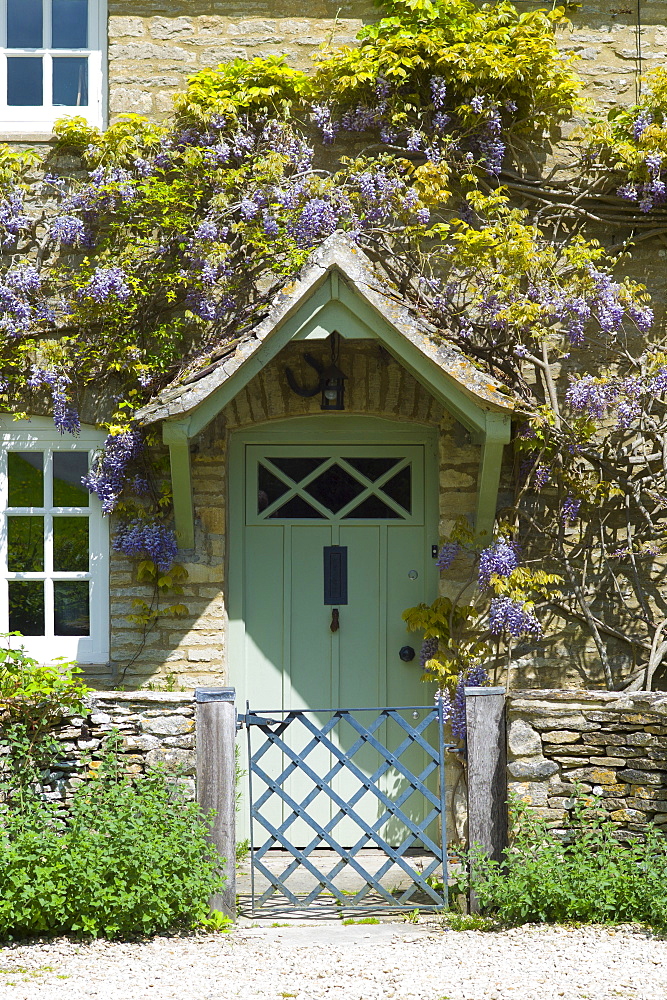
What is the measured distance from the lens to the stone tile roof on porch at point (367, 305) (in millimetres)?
5332

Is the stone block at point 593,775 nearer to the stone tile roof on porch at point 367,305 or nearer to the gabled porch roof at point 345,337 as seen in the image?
the gabled porch roof at point 345,337

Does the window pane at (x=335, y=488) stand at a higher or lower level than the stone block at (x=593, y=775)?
higher

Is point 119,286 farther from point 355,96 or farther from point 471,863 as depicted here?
point 471,863

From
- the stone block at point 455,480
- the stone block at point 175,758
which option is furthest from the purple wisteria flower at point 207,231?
the stone block at point 175,758

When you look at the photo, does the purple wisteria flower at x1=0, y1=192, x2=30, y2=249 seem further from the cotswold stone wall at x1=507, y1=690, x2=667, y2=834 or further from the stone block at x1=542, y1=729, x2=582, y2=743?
the stone block at x1=542, y1=729, x2=582, y2=743

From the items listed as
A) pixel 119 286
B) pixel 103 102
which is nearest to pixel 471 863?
pixel 119 286

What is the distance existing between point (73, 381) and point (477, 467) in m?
2.64

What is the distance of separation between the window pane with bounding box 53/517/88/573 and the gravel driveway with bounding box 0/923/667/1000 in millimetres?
2583

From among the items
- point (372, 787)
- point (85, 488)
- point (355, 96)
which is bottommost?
point (372, 787)

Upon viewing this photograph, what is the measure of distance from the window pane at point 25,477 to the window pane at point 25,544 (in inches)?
5.1

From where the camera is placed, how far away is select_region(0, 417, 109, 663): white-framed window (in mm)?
6469

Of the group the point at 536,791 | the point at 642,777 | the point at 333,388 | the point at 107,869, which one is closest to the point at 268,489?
the point at 333,388

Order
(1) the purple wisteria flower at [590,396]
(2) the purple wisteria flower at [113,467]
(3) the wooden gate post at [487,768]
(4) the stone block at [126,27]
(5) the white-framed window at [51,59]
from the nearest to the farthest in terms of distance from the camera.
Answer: (3) the wooden gate post at [487,768], (1) the purple wisteria flower at [590,396], (2) the purple wisteria flower at [113,467], (4) the stone block at [126,27], (5) the white-framed window at [51,59]

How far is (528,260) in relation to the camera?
604 centimetres
